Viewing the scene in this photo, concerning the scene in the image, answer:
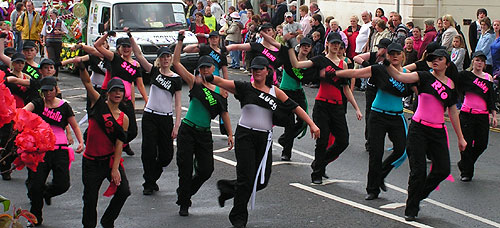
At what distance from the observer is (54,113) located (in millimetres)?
9555

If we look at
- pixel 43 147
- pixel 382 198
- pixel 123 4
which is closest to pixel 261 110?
pixel 382 198

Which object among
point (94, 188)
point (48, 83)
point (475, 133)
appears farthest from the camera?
point (475, 133)

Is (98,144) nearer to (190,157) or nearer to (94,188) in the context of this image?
Result: (94,188)

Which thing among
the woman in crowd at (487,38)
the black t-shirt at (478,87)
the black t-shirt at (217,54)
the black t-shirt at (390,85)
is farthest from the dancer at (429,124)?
the woman in crowd at (487,38)

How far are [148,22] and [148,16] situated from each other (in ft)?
0.54

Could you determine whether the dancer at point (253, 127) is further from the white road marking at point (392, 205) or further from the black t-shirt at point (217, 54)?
the black t-shirt at point (217, 54)

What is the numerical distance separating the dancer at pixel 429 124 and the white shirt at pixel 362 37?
11.5 m

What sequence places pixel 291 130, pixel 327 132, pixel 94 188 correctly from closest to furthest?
pixel 94 188
pixel 327 132
pixel 291 130

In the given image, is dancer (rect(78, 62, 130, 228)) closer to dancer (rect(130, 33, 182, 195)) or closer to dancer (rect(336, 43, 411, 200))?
dancer (rect(130, 33, 182, 195))

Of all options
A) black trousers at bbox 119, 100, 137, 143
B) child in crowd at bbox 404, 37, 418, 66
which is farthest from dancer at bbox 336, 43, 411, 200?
child in crowd at bbox 404, 37, 418, 66

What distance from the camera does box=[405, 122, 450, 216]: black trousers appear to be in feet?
30.5

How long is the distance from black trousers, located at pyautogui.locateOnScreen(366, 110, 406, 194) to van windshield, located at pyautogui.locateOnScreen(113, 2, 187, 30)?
44.1 feet

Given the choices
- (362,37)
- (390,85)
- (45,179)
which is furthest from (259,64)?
(362,37)

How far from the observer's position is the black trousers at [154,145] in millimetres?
10562
